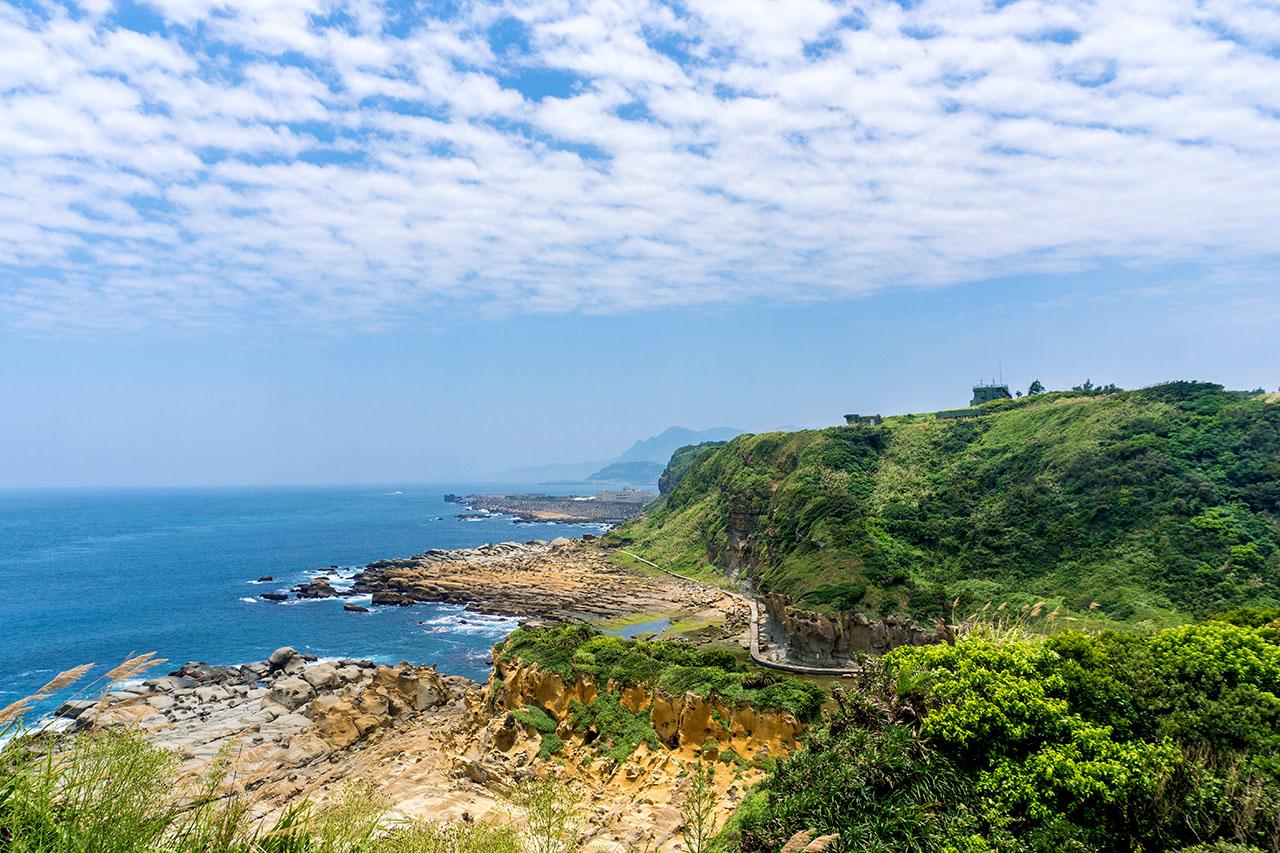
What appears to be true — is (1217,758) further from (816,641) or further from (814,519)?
(814,519)

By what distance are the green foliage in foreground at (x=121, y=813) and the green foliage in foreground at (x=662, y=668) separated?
15.7 metres

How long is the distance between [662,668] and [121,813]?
19811 mm

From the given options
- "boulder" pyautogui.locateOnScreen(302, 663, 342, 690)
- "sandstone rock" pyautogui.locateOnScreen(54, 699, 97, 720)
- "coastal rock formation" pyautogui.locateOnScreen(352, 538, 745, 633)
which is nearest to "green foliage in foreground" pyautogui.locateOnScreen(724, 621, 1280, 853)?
"sandstone rock" pyautogui.locateOnScreen(54, 699, 97, 720)

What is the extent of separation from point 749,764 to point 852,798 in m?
8.46

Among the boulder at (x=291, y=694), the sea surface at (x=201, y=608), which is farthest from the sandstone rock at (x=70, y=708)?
the sea surface at (x=201, y=608)

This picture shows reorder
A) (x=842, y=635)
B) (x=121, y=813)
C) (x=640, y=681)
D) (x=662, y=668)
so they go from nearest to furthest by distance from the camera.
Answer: (x=121, y=813) → (x=640, y=681) → (x=662, y=668) → (x=842, y=635)

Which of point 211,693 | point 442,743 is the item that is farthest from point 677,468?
point 442,743

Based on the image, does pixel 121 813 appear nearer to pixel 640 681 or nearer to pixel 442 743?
pixel 640 681

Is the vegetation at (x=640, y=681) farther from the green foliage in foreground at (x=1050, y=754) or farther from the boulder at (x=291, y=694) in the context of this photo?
the boulder at (x=291, y=694)

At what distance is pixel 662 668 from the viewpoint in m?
25.3

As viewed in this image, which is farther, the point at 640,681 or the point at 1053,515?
the point at 1053,515

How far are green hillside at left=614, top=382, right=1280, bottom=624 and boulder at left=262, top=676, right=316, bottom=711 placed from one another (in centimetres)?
3275

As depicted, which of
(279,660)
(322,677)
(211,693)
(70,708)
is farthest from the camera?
(279,660)

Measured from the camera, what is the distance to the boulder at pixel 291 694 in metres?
38.1
